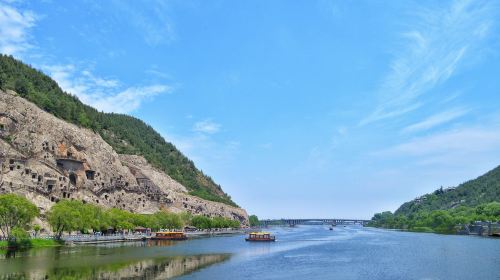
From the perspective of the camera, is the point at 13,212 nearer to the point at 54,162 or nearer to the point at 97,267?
the point at 97,267

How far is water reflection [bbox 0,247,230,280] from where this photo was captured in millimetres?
57250

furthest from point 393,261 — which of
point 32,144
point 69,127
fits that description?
point 69,127

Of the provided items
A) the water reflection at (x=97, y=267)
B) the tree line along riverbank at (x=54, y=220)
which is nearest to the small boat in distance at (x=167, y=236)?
the tree line along riverbank at (x=54, y=220)

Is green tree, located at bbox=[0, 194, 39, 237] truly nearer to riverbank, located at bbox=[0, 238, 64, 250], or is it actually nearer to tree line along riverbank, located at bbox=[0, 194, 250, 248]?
tree line along riverbank, located at bbox=[0, 194, 250, 248]

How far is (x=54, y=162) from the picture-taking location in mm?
143750

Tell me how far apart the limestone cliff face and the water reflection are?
48394 millimetres

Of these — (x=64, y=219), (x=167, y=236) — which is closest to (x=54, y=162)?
(x=167, y=236)

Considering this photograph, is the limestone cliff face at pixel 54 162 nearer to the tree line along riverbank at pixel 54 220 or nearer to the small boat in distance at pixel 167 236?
the tree line along riverbank at pixel 54 220

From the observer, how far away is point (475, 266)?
7794 cm

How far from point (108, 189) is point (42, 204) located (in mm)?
42679

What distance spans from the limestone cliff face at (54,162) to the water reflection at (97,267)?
48.4 metres

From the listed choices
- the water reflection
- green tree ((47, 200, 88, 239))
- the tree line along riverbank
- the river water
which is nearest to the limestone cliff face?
the tree line along riverbank

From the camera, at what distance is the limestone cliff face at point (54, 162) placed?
126 m

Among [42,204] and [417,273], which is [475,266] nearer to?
[417,273]
